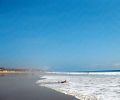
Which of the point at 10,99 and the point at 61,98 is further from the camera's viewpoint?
the point at 61,98

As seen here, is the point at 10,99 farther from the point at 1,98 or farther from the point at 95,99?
the point at 95,99

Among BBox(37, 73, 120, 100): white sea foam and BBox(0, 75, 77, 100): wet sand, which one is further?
BBox(37, 73, 120, 100): white sea foam

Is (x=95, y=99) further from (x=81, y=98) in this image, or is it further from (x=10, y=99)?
(x=10, y=99)

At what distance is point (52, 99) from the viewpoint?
1967cm

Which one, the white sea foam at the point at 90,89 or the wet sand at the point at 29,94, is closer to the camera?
the wet sand at the point at 29,94

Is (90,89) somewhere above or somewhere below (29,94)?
above

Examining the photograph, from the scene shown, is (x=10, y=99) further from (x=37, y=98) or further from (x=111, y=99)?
(x=111, y=99)

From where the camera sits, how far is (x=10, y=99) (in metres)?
19.1

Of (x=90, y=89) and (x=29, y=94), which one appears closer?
(x=29, y=94)

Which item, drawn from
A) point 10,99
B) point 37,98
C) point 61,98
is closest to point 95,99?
point 61,98

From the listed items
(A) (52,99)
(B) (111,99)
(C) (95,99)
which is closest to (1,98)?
(A) (52,99)

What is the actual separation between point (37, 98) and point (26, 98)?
0.93 meters

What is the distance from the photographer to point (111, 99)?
20031mm

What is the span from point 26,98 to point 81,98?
4787 millimetres
